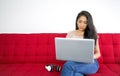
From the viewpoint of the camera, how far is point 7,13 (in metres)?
2.37

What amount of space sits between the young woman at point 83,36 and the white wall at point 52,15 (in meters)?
0.44

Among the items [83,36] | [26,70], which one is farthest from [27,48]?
[83,36]

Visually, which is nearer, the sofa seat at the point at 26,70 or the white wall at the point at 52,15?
the sofa seat at the point at 26,70

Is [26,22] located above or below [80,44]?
above

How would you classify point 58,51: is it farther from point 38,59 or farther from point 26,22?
point 26,22

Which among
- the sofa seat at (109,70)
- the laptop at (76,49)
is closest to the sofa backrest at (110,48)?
the sofa seat at (109,70)

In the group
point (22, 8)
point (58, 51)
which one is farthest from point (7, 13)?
point (58, 51)

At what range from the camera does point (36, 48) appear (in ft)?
6.88

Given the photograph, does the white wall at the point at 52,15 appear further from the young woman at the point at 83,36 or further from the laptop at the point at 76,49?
the laptop at the point at 76,49

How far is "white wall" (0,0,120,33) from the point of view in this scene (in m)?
2.28

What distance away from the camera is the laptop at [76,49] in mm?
1451

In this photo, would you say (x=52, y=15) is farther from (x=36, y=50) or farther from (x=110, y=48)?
(x=110, y=48)

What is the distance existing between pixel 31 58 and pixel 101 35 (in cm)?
98

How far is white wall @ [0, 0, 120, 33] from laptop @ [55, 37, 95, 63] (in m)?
0.81
